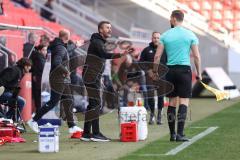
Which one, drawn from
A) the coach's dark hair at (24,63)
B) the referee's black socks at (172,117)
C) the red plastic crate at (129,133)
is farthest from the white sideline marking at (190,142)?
the coach's dark hair at (24,63)

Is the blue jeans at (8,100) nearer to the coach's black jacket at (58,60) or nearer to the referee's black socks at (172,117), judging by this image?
the coach's black jacket at (58,60)

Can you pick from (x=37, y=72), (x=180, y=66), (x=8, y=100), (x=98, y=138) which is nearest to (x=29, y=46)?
(x=37, y=72)

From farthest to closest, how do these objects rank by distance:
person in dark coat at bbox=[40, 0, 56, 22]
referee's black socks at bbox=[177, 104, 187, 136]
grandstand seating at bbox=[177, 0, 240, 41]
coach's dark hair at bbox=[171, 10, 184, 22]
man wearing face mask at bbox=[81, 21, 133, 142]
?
grandstand seating at bbox=[177, 0, 240, 41], person in dark coat at bbox=[40, 0, 56, 22], man wearing face mask at bbox=[81, 21, 133, 142], coach's dark hair at bbox=[171, 10, 184, 22], referee's black socks at bbox=[177, 104, 187, 136]

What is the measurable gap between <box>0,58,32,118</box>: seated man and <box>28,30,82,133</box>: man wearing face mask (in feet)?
1.60

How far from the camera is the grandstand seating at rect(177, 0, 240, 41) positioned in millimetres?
34625

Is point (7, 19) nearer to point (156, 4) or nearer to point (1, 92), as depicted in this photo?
point (1, 92)

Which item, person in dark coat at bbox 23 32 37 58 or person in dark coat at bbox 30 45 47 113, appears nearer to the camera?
person in dark coat at bbox 30 45 47 113

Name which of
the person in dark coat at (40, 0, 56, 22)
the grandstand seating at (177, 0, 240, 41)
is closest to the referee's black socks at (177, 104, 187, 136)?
the person in dark coat at (40, 0, 56, 22)

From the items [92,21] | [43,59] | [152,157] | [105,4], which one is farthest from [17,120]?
[105,4]

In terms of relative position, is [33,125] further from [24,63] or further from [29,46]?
[29,46]

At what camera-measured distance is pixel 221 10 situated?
1377 inches

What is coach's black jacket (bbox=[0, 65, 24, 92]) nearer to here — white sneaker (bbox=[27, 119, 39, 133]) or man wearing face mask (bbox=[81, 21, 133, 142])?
white sneaker (bbox=[27, 119, 39, 133])

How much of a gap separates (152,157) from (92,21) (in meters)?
19.2

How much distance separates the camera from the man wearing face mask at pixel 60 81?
1295 centimetres
